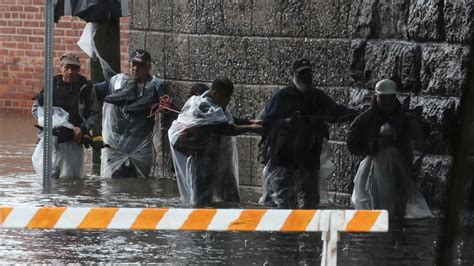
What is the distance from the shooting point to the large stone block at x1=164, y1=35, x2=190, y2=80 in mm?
12555

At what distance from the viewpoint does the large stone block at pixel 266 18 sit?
11.5m

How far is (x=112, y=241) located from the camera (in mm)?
8219

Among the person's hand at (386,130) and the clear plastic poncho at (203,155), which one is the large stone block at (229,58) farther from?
the person's hand at (386,130)

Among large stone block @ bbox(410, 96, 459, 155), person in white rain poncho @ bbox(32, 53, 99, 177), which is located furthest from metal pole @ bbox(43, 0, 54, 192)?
large stone block @ bbox(410, 96, 459, 155)

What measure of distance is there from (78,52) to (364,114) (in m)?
10.7

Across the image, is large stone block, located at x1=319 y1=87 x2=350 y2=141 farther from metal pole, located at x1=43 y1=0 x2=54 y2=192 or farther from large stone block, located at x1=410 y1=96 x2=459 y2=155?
metal pole, located at x1=43 y1=0 x2=54 y2=192

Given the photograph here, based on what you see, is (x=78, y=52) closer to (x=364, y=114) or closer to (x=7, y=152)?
(x=7, y=152)

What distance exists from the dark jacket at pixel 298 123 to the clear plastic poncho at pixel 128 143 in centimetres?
282

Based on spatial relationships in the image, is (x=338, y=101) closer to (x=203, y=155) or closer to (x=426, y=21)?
(x=203, y=155)

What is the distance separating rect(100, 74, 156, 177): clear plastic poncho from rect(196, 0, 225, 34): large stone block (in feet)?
3.64

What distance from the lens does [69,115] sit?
12461 millimetres

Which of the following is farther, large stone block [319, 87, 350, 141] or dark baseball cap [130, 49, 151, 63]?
dark baseball cap [130, 49, 151, 63]

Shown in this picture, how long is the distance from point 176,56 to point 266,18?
5.02 ft

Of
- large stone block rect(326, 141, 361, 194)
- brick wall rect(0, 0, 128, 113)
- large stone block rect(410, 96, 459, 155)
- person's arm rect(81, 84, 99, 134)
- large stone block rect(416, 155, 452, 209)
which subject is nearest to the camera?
large stone block rect(410, 96, 459, 155)
